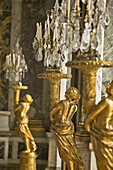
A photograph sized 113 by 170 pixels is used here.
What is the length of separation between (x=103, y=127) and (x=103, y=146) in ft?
0.70

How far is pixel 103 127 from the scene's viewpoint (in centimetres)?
354

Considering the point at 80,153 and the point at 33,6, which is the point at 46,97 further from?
the point at 80,153

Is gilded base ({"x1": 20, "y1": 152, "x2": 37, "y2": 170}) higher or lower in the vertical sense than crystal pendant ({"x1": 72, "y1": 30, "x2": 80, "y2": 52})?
lower

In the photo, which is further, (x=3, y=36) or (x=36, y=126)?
(x=3, y=36)

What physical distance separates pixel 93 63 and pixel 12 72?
198 inches

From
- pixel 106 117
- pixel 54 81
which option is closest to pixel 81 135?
pixel 54 81

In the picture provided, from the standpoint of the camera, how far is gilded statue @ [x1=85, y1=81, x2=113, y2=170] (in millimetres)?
3525

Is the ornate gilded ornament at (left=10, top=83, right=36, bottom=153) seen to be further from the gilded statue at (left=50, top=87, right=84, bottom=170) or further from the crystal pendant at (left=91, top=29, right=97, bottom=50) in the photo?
the crystal pendant at (left=91, top=29, right=97, bottom=50)

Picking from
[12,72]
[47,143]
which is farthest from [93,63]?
[47,143]

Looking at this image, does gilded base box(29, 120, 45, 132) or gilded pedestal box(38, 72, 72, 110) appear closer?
gilded pedestal box(38, 72, 72, 110)

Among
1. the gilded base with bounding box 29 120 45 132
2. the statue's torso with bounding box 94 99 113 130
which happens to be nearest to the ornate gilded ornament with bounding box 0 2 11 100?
the gilded base with bounding box 29 120 45 132

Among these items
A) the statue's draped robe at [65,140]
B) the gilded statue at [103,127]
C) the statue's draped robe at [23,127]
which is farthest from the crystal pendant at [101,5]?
the statue's draped robe at [23,127]

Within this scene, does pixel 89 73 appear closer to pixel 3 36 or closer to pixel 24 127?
pixel 24 127

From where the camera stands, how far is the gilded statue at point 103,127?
139 inches
